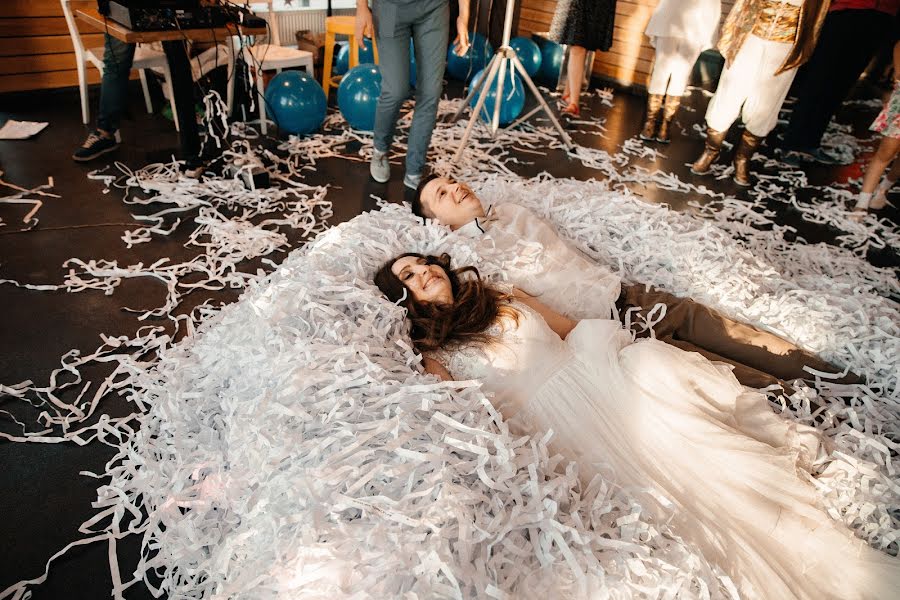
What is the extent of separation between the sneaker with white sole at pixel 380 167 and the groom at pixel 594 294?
48.2 inches

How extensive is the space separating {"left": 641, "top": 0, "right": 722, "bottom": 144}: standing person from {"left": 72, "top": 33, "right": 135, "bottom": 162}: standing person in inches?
149

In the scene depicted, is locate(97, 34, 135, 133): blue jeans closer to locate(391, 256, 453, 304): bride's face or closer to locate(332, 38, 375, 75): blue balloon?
locate(332, 38, 375, 75): blue balloon

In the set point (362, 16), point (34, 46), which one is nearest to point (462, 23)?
point (362, 16)

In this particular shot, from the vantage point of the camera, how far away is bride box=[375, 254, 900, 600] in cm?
129

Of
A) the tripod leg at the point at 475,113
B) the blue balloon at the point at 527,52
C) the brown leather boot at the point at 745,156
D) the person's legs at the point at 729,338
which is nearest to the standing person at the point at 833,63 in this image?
the brown leather boot at the point at 745,156

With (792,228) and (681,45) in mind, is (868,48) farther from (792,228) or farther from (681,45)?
(792,228)

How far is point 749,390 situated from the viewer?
1.78 meters

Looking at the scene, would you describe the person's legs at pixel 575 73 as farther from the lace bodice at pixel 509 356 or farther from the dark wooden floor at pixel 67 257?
the lace bodice at pixel 509 356

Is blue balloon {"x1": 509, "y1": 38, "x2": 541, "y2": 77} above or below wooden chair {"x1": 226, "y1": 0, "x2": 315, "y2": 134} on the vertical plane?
above

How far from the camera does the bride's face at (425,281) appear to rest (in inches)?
72.1

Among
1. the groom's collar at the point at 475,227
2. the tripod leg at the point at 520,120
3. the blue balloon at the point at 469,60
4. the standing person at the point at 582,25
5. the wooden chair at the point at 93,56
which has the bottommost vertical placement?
the groom's collar at the point at 475,227

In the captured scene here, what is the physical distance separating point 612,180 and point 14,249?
11.9ft

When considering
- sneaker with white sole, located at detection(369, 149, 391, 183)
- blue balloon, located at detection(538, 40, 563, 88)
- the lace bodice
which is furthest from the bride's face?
blue balloon, located at detection(538, 40, 563, 88)

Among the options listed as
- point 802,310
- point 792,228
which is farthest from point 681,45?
point 802,310
